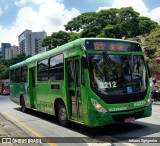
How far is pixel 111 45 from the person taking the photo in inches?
360

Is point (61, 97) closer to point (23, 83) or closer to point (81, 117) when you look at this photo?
point (81, 117)

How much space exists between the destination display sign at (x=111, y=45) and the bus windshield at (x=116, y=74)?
237 mm

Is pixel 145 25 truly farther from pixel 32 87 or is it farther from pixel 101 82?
pixel 101 82

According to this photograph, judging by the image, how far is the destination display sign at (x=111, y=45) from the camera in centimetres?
888

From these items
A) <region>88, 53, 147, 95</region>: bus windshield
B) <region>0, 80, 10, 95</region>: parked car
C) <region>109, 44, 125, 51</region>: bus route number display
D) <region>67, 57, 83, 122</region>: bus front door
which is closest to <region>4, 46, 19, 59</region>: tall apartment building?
<region>0, 80, 10, 95</region>: parked car

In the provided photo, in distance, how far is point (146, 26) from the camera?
6028cm

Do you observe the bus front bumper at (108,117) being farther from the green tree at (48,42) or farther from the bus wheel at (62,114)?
the green tree at (48,42)

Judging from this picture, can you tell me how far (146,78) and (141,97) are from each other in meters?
0.69

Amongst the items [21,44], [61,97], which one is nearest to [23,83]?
[61,97]

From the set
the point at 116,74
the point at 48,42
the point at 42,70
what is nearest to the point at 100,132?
the point at 116,74

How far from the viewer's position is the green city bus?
27.7 ft

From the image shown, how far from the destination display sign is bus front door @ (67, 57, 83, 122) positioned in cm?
65

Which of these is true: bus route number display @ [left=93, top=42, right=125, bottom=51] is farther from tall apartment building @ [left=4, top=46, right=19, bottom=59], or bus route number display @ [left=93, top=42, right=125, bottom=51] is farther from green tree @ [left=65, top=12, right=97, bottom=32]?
tall apartment building @ [left=4, top=46, right=19, bottom=59]

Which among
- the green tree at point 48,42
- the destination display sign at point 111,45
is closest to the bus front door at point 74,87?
the destination display sign at point 111,45
